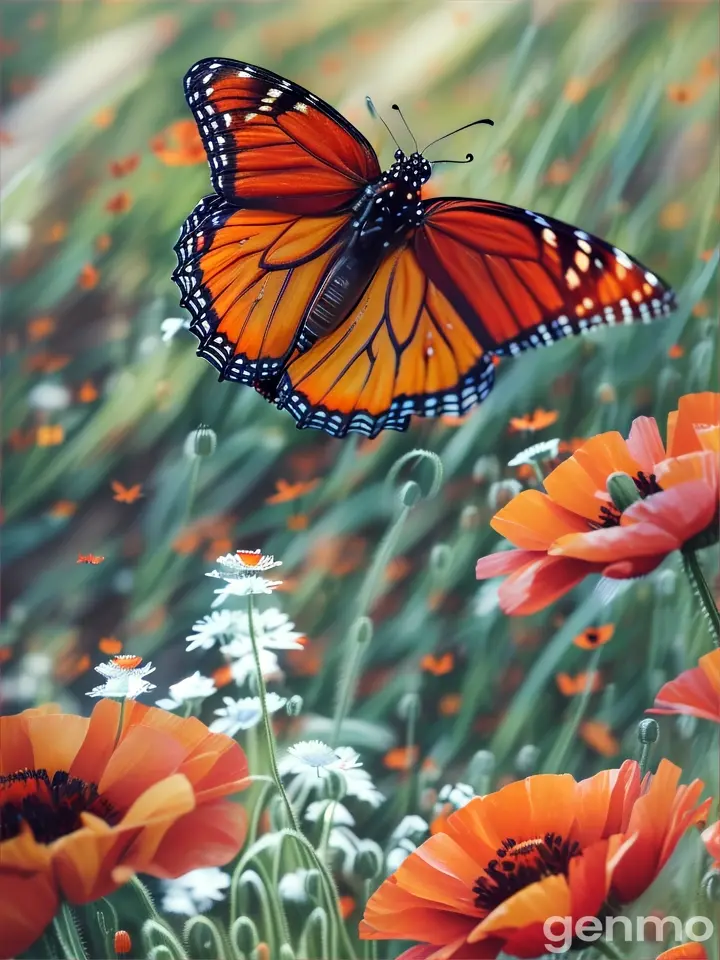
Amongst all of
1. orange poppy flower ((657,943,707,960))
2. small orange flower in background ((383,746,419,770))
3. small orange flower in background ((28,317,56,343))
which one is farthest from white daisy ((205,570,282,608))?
orange poppy flower ((657,943,707,960))

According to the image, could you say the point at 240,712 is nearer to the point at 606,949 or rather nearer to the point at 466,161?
the point at 606,949

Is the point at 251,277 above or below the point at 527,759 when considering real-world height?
above

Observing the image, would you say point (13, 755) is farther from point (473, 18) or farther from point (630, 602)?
point (473, 18)

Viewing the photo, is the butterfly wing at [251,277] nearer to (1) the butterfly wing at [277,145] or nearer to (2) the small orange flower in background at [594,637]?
(1) the butterfly wing at [277,145]

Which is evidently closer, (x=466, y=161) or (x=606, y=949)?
(x=606, y=949)

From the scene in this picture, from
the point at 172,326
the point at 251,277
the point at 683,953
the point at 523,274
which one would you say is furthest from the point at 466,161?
the point at 683,953
